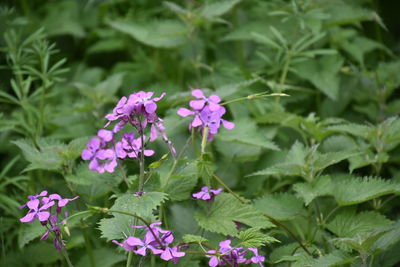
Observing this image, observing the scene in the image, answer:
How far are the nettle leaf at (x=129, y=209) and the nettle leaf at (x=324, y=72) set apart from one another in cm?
133

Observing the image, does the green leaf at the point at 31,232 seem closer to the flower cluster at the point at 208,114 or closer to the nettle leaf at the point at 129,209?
the nettle leaf at the point at 129,209

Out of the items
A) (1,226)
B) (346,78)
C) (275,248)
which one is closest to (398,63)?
(346,78)

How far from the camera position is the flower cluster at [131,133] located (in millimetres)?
1396

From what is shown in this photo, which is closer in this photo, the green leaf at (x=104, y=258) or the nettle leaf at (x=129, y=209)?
the nettle leaf at (x=129, y=209)

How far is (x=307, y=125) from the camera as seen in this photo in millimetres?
2121

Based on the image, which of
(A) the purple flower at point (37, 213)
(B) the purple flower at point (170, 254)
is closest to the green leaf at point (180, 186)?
(B) the purple flower at point (170, 254)

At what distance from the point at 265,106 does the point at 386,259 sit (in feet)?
3.17

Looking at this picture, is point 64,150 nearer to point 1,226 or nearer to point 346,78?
point 1,226

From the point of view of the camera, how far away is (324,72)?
2.66 m

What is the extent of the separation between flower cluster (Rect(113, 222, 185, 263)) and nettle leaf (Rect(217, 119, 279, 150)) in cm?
62

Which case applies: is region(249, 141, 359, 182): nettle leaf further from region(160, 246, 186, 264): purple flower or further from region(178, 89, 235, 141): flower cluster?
region(160, 246, 186, 264): purple flower

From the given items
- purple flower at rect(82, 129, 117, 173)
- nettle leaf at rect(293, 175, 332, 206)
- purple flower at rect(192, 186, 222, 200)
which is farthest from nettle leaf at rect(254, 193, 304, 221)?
purple flower at rect(82, 129, 117, 173)

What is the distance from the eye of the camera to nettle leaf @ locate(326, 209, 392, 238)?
1.73 m

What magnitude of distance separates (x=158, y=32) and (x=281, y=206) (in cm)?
123
